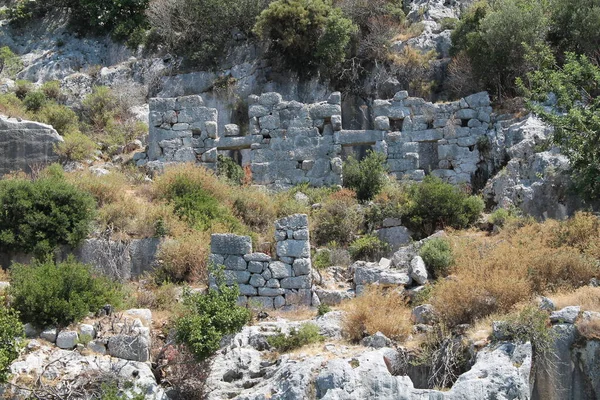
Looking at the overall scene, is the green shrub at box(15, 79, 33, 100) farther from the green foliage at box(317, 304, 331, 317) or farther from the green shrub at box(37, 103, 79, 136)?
the green foliage at box(317, 304, 331, 317)

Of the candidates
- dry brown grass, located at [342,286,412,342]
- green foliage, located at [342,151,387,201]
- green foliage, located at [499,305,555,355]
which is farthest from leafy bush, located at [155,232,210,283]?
green foliage, located at [499,305,555,355]

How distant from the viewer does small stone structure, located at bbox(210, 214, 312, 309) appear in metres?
16.9

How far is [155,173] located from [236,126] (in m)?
2.76

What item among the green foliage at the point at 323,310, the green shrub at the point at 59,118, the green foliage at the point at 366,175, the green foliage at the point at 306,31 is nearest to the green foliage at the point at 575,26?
the green foliage at the point at 306,31

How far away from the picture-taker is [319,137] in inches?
904

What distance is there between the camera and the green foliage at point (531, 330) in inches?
511

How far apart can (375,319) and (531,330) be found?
2466mm

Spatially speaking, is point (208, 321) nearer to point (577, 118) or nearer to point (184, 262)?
point (184, 262)

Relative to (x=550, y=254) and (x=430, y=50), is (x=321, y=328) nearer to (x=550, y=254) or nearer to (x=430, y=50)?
(x=550, y=254)

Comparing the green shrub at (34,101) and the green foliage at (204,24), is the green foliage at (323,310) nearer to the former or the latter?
the green foliage at (204,24)

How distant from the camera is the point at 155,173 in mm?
22266

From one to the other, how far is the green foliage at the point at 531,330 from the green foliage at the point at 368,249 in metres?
6.07

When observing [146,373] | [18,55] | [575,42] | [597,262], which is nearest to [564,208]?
[597,262]

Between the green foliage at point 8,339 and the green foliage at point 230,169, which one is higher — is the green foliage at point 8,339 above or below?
below
